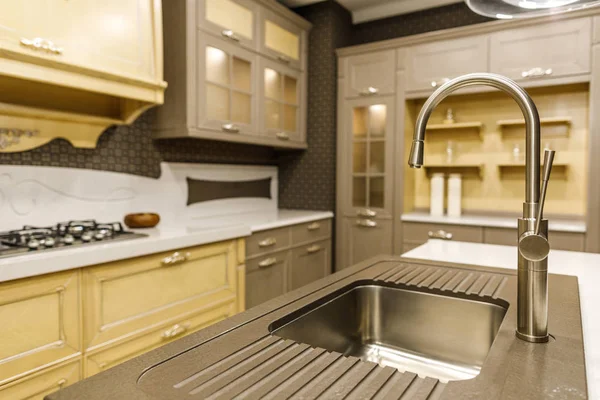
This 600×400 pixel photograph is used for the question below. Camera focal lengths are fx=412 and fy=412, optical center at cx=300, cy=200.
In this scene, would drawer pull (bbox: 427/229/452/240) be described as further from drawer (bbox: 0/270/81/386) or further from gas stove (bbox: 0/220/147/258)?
drawer (bbox: 0/270/81/386)

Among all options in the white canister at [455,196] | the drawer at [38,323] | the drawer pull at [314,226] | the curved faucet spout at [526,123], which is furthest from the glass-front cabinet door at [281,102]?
the curved faucet spout at [526,123]

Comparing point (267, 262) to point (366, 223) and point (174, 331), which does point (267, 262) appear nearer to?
point (174, 331)

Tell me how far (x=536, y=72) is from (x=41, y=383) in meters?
3.19

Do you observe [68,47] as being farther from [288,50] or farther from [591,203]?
[591,203]

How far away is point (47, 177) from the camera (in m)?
2.02

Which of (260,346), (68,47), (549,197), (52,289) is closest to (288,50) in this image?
(68,47)

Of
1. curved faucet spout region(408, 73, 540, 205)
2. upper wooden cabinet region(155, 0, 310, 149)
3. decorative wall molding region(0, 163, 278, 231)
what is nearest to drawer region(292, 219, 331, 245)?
decorative wall molding region(0, 163, 278, 231)

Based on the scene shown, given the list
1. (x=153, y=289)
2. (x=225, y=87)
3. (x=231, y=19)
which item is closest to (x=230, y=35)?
(x=231, y=19)

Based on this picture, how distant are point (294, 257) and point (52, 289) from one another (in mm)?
1716

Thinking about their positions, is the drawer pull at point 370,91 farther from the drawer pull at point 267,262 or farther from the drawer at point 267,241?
the drawer pull at point 267,262

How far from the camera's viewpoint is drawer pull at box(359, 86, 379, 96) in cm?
334

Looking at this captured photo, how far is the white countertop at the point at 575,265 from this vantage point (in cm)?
68

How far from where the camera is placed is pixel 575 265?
1.38 meters

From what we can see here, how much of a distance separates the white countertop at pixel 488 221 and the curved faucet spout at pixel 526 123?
7.49 feet
